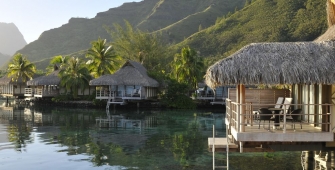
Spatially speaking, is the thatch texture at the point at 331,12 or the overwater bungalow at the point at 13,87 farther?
the overwater bungalow at the point at 13,87

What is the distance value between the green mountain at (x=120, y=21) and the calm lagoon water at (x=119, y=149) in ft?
258

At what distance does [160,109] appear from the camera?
129ft

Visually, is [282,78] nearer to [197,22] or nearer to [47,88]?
[47,88]

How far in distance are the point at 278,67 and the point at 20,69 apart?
44274 mm

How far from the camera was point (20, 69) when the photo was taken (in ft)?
158

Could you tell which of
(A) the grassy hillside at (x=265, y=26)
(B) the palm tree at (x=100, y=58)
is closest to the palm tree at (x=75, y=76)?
(B) the palm tree at (x=100, y=58)

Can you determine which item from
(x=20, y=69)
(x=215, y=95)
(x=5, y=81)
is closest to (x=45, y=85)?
(x=20, y=69)

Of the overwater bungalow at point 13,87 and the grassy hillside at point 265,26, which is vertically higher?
the grassy hillside at point 265,26

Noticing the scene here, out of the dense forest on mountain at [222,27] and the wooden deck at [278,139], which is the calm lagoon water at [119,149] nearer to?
the wooden deck at [278,139]

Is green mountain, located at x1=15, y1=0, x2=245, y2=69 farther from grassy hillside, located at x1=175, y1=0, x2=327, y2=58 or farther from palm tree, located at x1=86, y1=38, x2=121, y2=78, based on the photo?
palm tree, located at x1=86, y1=38, x2=121, y2=78

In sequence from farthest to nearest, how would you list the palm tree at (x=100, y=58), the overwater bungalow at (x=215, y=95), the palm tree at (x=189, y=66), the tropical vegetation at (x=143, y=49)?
the tropical vegetation at (x=143, y=49) → the palm tree at (x=100, y=58) → the palm tree at (x=189, y=66) → the overwater bungalow at (x=215, y=95)

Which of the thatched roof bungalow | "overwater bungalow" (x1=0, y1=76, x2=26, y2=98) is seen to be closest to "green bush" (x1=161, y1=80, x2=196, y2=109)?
the thatched roof bungalow

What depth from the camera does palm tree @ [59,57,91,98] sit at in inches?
1635

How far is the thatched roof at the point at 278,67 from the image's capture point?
957cm
